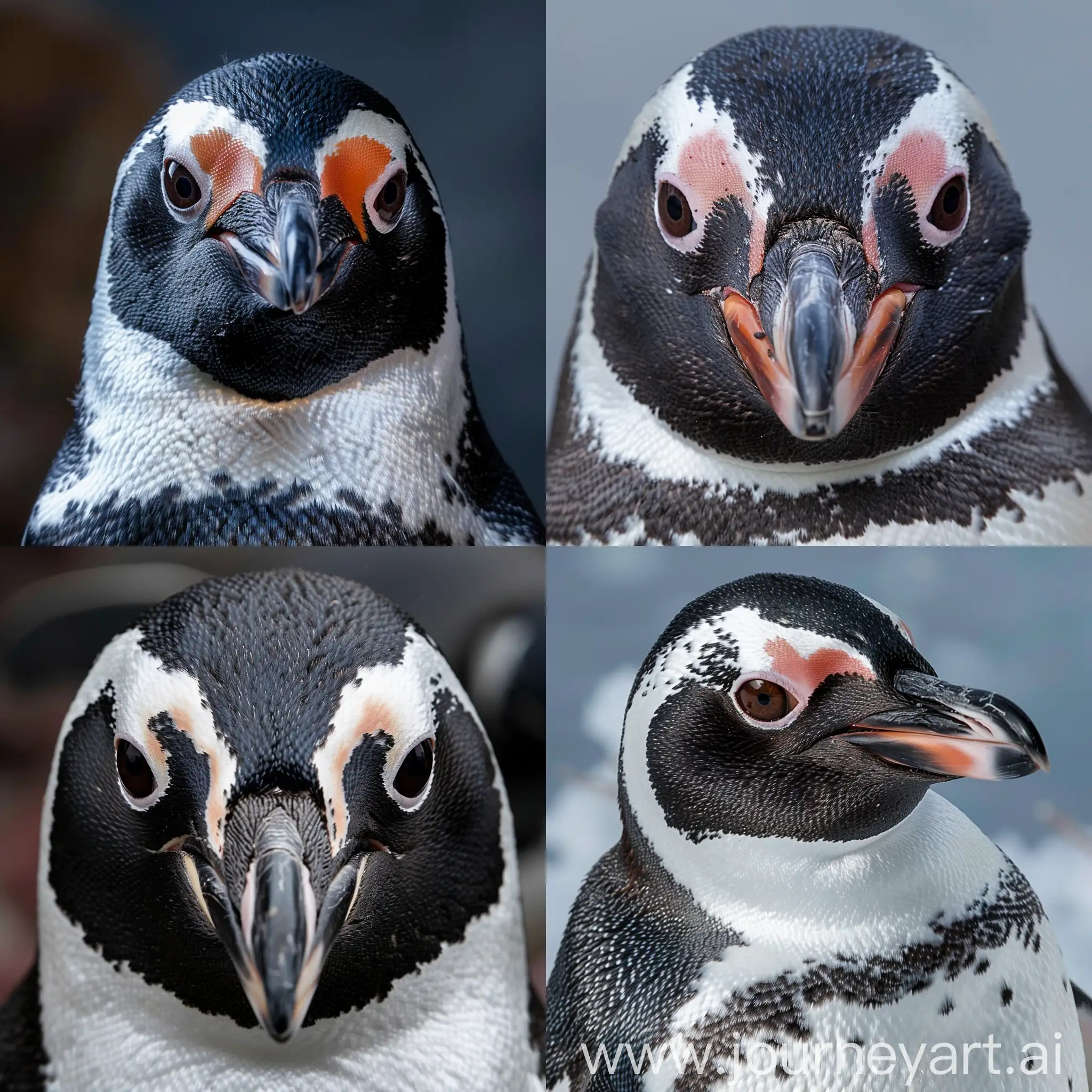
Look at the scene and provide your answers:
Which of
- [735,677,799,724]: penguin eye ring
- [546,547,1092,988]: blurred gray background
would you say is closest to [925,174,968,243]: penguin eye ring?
[546,547,1092,988]: blurred gray background

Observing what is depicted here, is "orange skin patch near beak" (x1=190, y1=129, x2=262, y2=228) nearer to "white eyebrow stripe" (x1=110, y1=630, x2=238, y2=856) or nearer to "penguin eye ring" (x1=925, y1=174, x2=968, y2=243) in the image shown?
"white eyebrow stripe" (x1=110, y1=630, x2=238, y2=856)

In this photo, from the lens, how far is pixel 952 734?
0.98m

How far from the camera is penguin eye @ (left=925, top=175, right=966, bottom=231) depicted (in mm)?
1040

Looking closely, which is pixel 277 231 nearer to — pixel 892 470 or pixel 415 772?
pixel 415 772

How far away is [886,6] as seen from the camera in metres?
1.18

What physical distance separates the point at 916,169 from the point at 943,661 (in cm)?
46

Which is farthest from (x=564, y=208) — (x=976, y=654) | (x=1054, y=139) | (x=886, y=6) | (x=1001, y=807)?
(x=1001, y=807)

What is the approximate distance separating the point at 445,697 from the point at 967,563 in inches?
19.1

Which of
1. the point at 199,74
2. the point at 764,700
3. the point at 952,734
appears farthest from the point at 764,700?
the point at 199,74

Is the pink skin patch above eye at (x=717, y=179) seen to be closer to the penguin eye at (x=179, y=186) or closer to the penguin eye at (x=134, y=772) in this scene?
the penguin eye at (x=179, y=186)

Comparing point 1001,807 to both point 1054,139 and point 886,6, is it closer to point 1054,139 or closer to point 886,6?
point 1054,139

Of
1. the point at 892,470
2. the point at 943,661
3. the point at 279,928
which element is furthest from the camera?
the point at 943,661

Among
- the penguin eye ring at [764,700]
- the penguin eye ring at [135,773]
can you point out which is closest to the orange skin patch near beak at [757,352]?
the penguin eye ring at [764,700]

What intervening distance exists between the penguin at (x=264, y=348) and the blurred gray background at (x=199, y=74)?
4 centimetres
